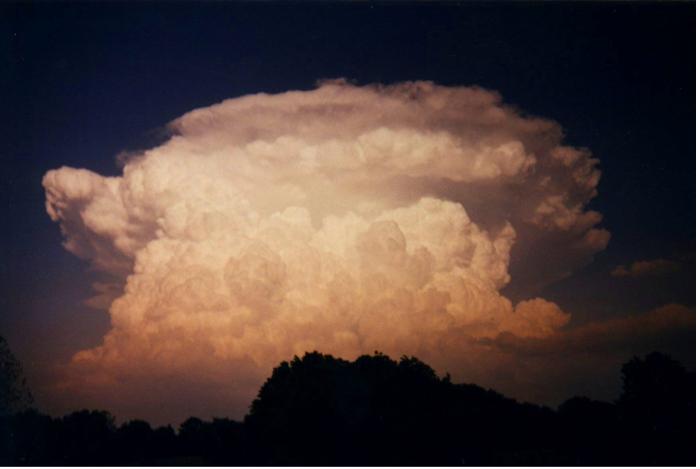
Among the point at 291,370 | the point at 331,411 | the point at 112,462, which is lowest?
the point at 112,462

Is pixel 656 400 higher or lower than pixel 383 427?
higher

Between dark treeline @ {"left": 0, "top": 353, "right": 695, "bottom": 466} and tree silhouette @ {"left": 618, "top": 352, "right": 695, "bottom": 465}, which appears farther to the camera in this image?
tree silhouette @ {"left": 618, "top": 352, "right": 695, "bottom": 465}

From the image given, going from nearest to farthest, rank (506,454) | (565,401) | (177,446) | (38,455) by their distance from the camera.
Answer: (506,454)
(38,455)
(177,446)
(565,401)

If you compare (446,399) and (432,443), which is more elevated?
(446,399)

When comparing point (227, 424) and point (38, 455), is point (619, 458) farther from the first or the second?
point (38, 455)

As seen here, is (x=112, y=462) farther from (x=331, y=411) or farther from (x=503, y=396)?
(x=503, y=396)

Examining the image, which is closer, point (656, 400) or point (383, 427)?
point (383, 427)

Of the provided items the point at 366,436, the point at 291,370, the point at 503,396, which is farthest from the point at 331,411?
the point at 503,396

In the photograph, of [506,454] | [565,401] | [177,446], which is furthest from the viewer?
[565,401]

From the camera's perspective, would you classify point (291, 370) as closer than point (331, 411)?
No
